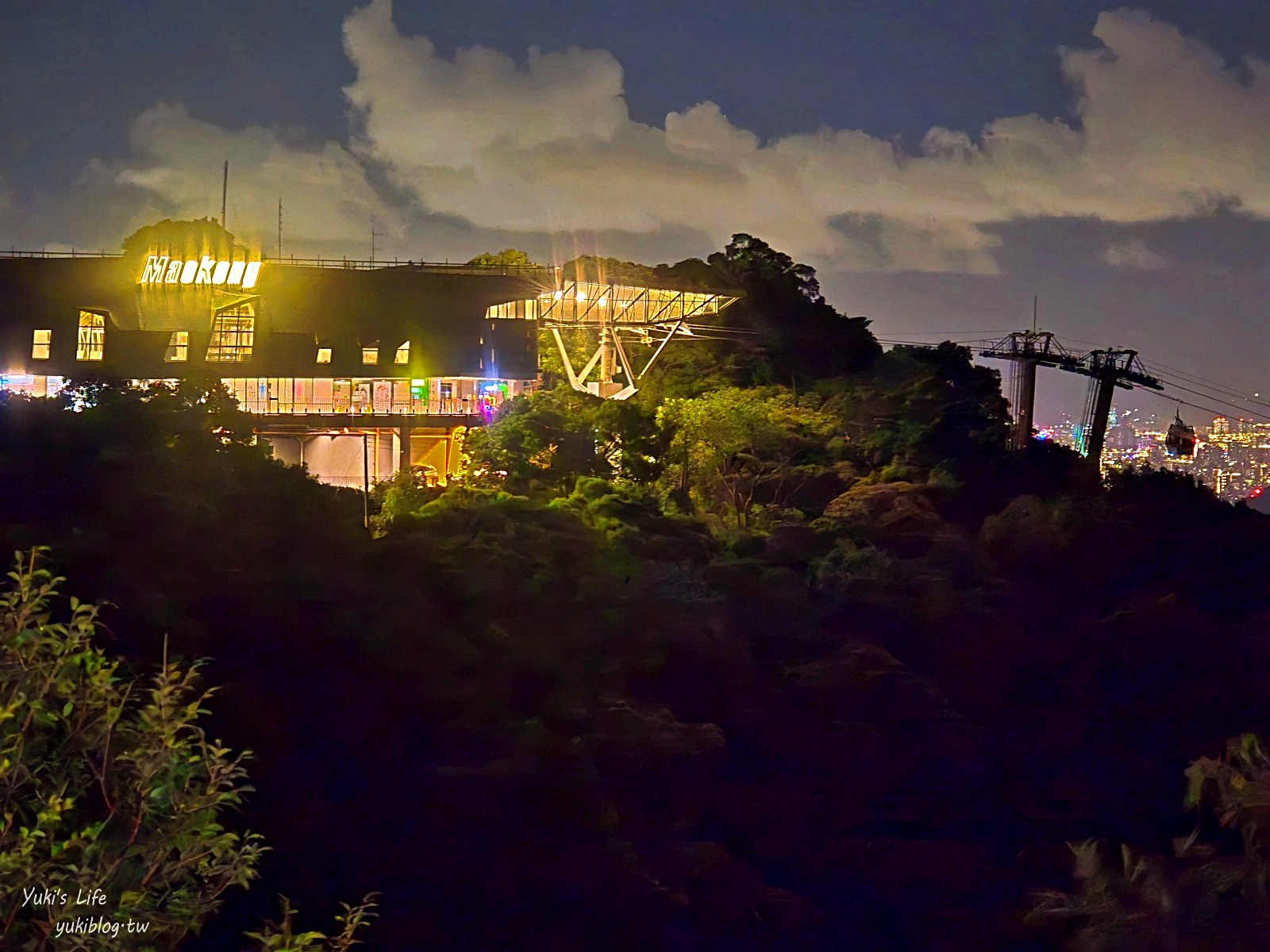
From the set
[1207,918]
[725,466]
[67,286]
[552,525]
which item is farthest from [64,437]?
[67,286]

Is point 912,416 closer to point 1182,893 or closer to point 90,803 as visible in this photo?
point 1182,893

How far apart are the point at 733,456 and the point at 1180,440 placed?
29172 millimetres

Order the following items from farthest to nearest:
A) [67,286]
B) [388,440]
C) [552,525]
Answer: [67,286]
[388,440]
[552,525]

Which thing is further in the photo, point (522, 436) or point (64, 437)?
point (522, 436)

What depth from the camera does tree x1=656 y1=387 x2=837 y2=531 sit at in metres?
44.6

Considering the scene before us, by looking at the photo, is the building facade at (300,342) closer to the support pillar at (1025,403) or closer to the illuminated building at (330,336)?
the illuminated building at (330,336)

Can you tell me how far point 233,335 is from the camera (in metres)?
52.3

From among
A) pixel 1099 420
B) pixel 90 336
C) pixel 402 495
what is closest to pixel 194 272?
pixel 90 336

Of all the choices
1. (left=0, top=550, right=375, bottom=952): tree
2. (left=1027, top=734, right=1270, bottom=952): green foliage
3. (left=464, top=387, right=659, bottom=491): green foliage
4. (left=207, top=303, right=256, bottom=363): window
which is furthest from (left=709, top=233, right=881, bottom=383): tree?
(left=0, top=550, right=375, bottom=952): tree

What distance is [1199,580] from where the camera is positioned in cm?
4581

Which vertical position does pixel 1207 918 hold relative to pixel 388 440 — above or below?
below

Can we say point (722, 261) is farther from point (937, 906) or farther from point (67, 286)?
point (937, 906)

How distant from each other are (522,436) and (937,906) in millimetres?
20981

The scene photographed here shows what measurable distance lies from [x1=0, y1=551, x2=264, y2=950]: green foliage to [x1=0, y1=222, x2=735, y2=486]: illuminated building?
39857 mm
